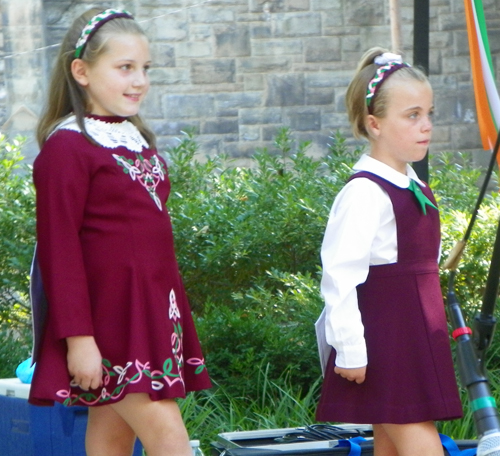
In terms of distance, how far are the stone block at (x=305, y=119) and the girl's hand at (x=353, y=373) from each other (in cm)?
977

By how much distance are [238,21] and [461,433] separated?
29.7ft

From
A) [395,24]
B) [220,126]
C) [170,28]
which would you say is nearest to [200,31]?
[170,28]

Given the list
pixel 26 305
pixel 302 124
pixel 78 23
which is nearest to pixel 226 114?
pixel 302 124

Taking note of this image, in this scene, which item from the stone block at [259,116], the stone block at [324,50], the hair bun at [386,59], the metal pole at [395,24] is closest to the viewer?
the hair bun at [386,59]

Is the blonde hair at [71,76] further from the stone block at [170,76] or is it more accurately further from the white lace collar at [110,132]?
the stone block at [170,76]

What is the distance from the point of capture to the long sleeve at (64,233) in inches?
88.3

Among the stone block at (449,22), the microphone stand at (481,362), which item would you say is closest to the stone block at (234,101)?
the stone block at (449,22)

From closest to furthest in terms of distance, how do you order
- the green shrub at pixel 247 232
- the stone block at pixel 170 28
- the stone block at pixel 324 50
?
the green shrub at pixel 247 232
the stone block at pixel 170 28
the stone block at pixel 324 50

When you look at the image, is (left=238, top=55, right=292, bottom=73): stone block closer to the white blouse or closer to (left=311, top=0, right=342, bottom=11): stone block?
(left=311, top=0, right=342, bottom=11): stone block

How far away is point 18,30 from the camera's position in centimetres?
1144

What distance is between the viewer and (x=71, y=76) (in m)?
2.52

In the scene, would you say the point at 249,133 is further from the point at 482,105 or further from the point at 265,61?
the point at 482,105

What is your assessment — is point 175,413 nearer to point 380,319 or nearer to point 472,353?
point 380,319

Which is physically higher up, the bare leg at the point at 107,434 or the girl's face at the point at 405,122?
the girl's face at the point at 405,122
